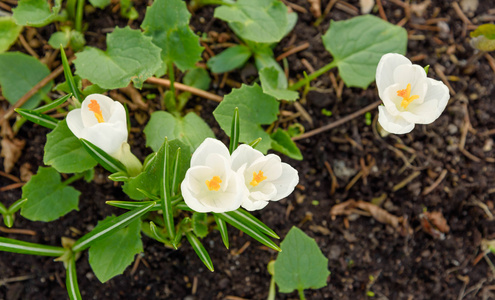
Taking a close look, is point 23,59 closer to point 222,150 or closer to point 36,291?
point 36,291

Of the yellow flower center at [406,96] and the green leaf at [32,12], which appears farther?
the green leaf at [32,12]

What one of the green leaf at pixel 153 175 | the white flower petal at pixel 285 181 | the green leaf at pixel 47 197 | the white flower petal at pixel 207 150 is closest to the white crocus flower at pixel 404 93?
the white flower petal at pixel 285 181

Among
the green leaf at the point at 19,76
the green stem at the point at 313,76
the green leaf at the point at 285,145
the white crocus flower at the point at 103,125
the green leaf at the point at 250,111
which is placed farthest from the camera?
the green stem at the point at 313,76

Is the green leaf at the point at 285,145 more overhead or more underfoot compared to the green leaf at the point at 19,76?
more underfoot

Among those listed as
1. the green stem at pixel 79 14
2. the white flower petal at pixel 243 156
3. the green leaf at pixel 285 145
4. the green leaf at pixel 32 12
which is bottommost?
the green leaf at pixel 285 145

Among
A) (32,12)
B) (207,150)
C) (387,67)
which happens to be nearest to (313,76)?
(387,67)

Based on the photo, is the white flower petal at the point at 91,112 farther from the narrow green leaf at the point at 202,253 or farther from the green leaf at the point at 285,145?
the green leaf at the point at 285,145

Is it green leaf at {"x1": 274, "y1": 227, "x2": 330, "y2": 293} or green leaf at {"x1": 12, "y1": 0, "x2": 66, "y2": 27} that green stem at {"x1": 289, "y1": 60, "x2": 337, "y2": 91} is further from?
green leaf at {"x1": 12, "y1": 0, "x2": 66, "y2": 27}
